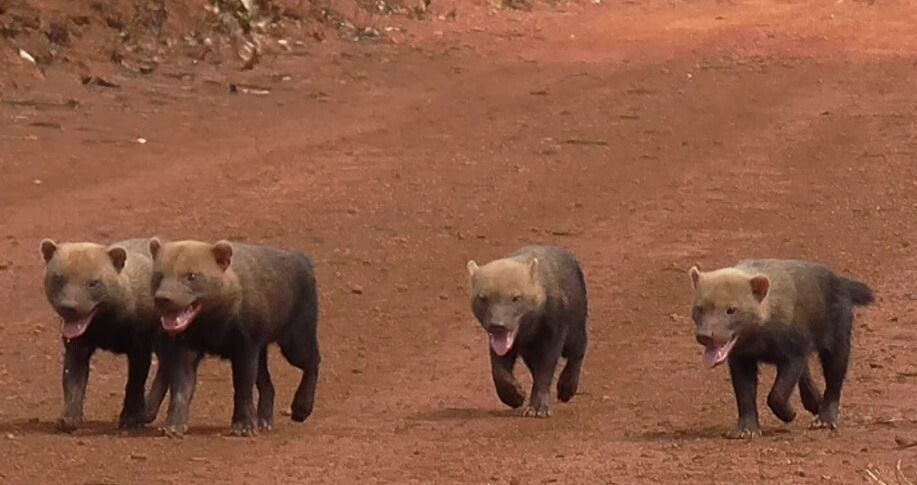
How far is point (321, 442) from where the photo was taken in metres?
9.20

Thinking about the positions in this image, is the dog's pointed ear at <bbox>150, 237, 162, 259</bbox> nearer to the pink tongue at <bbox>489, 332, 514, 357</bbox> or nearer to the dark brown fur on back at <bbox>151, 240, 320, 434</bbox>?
the dark brown fur on back at <bbox>151, 240, 320, 434</bbox>

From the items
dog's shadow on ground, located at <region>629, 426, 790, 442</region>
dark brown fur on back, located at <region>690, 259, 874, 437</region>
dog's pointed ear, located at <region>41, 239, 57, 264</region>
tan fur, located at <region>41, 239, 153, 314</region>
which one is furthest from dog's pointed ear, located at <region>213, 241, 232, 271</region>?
dark brown fur on back, located at <region>690, 259, 874, 437</region>

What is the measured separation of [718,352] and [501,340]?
1089 mm

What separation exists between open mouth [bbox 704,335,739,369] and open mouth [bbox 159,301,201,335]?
6.36 feet

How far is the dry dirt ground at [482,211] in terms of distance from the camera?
9.03 m

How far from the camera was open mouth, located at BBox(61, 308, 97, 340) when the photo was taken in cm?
923

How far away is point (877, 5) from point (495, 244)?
17.6 metres

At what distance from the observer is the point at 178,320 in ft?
29.8

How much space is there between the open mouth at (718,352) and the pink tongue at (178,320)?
6.42 ft

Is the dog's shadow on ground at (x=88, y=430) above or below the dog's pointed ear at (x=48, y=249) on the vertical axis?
below

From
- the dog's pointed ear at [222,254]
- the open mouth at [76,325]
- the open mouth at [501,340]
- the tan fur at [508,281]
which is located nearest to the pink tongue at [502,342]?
the open mouth at [501,340]

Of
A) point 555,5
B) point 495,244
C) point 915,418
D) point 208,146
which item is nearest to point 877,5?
point 555,5

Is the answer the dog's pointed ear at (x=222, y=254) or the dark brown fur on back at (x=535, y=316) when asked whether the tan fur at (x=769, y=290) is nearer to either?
the dark brown fur on back at (x=535, y=316)

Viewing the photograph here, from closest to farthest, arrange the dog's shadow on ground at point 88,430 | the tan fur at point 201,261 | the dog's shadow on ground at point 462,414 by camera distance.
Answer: the tan fur at point 201,261, the dog's shadow on ground at point 88,430, the dog's shadow on ground at point 462,414
